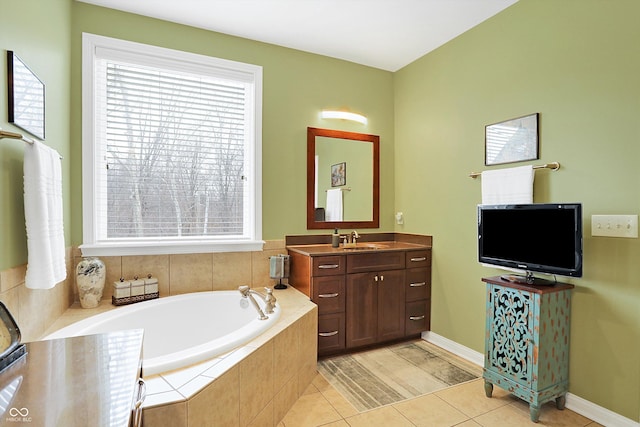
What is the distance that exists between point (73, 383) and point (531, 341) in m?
2.20

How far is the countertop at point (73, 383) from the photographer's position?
0.68m

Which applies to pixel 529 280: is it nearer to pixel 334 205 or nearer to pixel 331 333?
pixel 331 333

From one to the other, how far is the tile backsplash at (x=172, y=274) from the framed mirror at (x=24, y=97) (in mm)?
876

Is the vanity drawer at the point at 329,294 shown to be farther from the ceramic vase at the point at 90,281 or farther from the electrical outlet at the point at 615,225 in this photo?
the electrical outlet at the point at 615,225

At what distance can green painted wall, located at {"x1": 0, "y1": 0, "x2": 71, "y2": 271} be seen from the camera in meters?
1.58

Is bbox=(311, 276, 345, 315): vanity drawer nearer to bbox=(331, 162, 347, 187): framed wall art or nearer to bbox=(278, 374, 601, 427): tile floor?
bbox=(278, 374, 601, 427): tile floor

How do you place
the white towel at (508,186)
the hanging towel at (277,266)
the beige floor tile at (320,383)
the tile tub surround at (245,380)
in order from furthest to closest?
the hanging towel at (277,266)
the beige floor tile at (320,383)
the white towel at (508,186)
the tile tub surround at (245,380)

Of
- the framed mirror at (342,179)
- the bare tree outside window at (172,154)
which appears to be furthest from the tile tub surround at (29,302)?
the framed mirror at (342,179)

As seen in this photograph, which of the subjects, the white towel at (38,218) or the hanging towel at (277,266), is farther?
the hanging towel at (277,266)

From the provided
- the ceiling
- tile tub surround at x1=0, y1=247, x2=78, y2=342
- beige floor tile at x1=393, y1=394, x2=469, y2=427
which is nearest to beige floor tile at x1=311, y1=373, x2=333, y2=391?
beige floor tile at x1=393, y1=394, x2=469, y2=427

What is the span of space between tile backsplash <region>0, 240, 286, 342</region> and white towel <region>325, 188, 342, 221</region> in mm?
557

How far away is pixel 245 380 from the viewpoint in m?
1.68

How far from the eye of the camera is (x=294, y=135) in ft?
10.5

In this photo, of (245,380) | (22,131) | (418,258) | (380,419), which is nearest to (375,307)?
(418,258)
